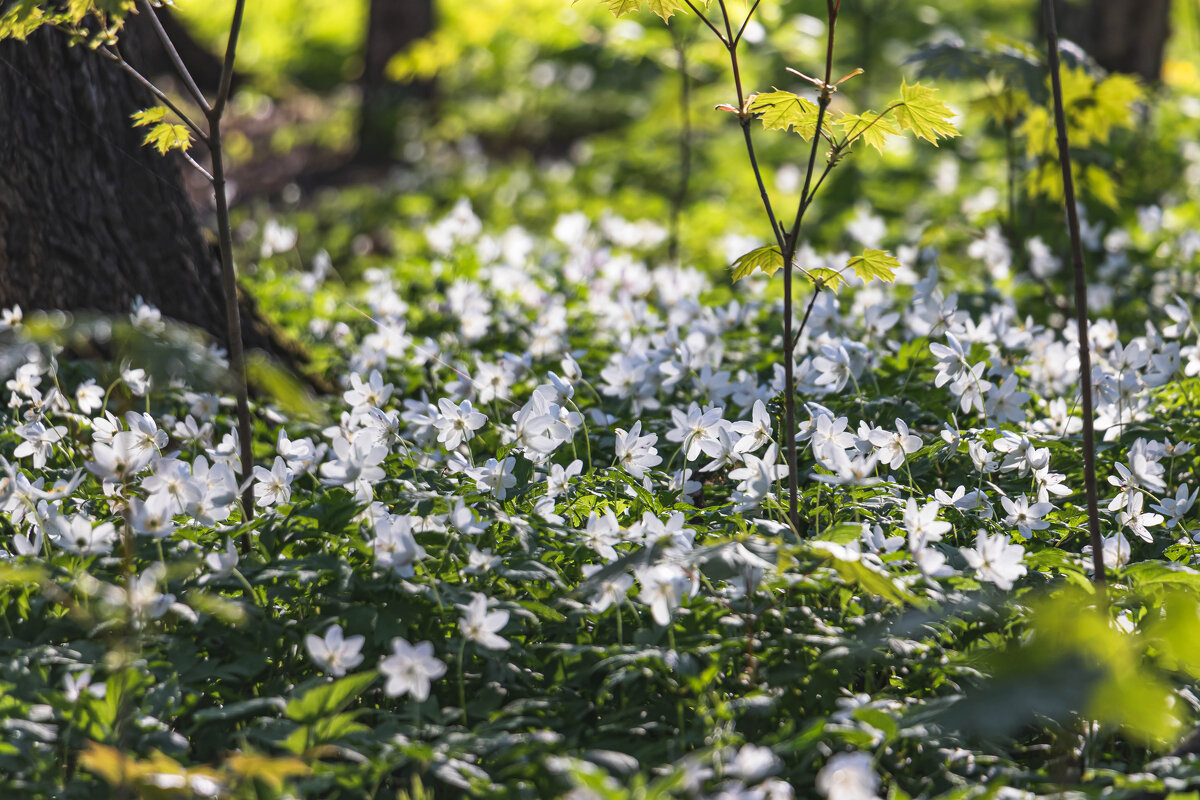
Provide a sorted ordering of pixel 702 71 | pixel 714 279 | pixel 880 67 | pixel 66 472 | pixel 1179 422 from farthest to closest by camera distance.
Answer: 1. pixel 880 67
2. pixel 702 71
3. pixel 714 279
4. pixel 1179 422
5. pixel 66 472

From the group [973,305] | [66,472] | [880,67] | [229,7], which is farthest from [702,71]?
[229,7]

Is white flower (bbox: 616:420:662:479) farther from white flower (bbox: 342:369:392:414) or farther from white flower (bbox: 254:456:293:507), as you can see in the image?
white flower (bbox: 254:456:293:507)

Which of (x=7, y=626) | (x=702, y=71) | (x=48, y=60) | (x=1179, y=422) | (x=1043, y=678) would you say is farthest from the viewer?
(x=702, y=71)

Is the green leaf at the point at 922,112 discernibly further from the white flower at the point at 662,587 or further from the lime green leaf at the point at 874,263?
the white flower at the point at 662,587

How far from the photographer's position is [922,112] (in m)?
2.26

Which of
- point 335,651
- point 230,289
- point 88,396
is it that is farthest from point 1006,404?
point 88,396

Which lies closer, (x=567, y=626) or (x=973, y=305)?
(x=567, y=626)

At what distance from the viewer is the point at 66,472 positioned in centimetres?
265

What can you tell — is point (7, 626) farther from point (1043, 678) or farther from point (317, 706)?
point (1043, 678)

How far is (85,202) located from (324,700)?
249cm

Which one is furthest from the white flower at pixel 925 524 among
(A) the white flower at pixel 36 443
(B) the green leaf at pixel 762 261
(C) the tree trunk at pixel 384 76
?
(C) the tree trunk at pixel 384 76

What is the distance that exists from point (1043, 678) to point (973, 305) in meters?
3.13

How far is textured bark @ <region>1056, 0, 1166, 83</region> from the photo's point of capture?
286 inches

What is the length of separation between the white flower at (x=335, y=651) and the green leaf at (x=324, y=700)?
0.20 feet
